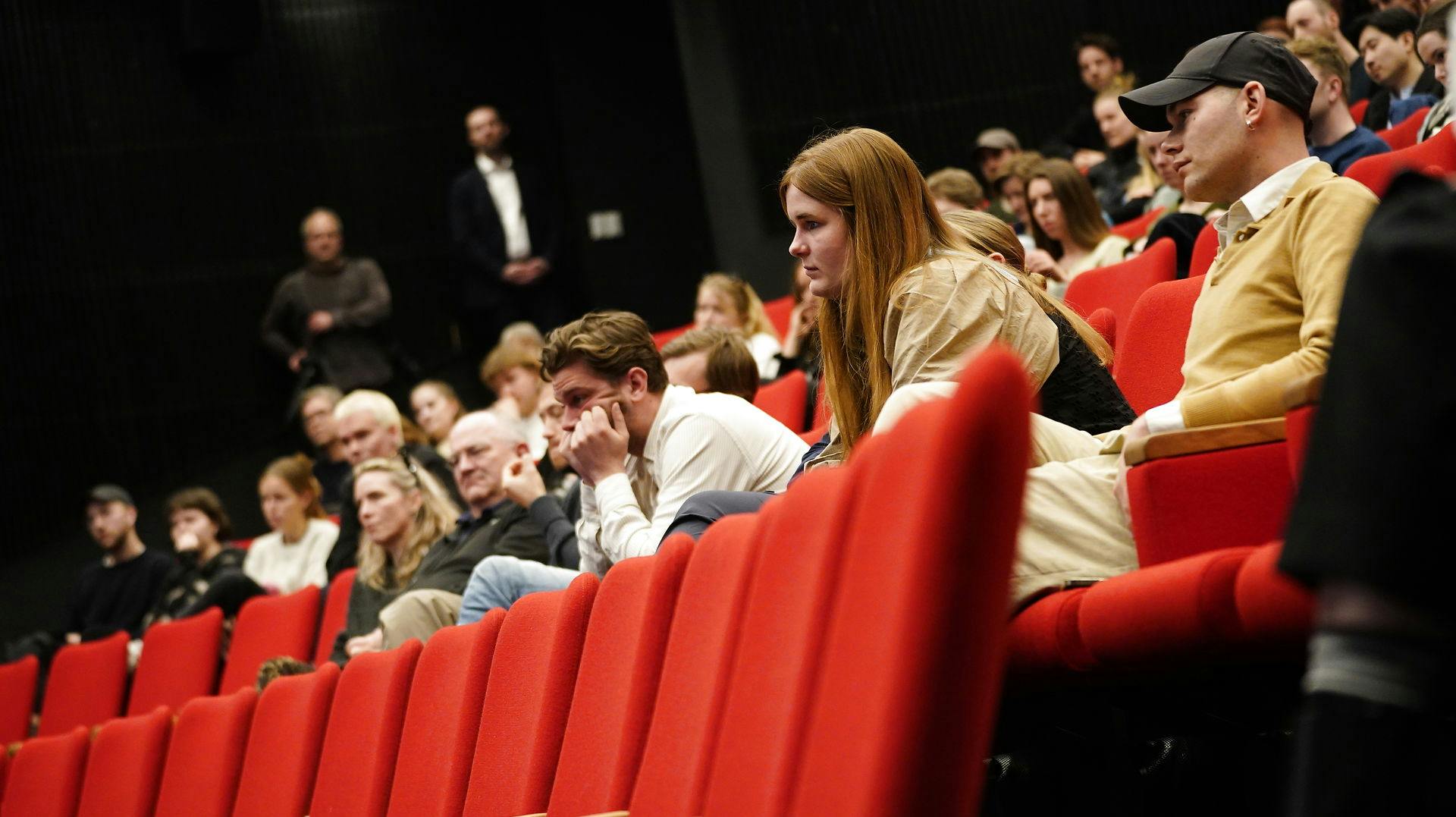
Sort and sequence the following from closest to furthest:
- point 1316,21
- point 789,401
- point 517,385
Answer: point 789,401, point 1316,21, point 517,385

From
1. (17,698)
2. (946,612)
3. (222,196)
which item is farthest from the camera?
(222,196)

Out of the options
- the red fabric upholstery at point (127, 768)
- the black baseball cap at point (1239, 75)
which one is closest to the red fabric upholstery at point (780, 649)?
the black baseball cap at point (1239, 75)

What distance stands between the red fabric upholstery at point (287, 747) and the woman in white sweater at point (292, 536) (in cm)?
177

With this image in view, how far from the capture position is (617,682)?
120 cm

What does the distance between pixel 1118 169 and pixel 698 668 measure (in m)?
3.04

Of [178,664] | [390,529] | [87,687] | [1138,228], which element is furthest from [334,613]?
[1138,228]

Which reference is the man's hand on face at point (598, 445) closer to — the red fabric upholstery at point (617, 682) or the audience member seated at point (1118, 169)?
the red fabric upholstery at point (617, 682)

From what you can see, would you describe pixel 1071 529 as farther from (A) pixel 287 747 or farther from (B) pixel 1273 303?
(A) pixel 287 747

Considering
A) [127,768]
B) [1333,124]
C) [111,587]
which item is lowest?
[111,587]

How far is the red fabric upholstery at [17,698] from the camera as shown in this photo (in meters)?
3.40

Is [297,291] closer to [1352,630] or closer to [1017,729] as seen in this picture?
[1017,729]

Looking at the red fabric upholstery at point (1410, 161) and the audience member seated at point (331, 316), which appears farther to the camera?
the audience member seated at point (331, 316)

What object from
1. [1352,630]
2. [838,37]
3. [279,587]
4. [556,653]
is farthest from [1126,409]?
[838,37]

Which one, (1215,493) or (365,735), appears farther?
(365,735)
